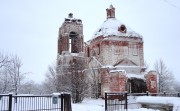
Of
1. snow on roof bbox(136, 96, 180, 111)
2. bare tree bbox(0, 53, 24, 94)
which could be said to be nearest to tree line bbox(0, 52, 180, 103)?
bare tree bbox(0, 53, 24, 94)

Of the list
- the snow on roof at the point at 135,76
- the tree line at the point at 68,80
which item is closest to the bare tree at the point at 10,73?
the tree line at the point at 68,80

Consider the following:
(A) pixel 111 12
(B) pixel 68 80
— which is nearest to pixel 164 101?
(B) pixel 68 80

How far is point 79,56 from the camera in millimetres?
49094

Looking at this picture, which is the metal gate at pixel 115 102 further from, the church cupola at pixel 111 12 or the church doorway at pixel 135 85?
the church cupola at pixel 111 12

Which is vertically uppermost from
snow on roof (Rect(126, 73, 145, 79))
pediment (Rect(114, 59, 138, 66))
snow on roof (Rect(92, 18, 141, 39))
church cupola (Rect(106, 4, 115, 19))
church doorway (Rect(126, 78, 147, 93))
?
church cupola (Rect(106, 4, 115, 19))

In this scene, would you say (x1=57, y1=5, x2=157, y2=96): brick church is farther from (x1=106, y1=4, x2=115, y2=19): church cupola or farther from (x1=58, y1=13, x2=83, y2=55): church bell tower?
(x1=58, y1=13, x2=83, y2=55): church bell tower

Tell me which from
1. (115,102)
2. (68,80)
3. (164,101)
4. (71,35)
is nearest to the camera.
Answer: (115,102)

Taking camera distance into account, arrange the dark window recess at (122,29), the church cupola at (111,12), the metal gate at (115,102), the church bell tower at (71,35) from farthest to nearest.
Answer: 1. the church bell tower at (71,35)
2. the church cupola at (111,12)
3. the dark window recess at (122,29)
4. the metal gate at (115,102)

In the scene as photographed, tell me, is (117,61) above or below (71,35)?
below

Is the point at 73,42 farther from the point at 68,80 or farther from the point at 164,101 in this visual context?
the point at 164,101

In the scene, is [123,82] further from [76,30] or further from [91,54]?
[76,30]

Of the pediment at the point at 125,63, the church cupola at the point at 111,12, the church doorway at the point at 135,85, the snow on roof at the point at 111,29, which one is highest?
the church cupola at the point at 111,12

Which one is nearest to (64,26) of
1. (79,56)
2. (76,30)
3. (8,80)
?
(76,30)

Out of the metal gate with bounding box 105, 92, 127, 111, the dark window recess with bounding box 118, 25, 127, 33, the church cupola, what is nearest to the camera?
the metal gate with bounding box 105, 92, 127, 111
